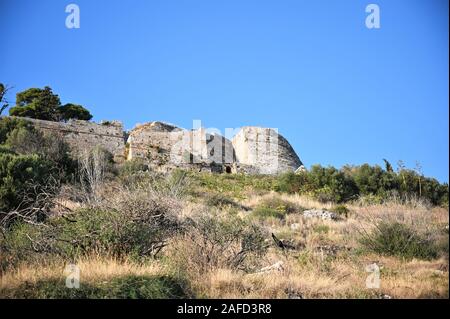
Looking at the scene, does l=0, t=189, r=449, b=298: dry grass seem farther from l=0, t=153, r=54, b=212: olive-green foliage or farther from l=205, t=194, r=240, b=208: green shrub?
l=205, t=194, r=240, b=208: green shrub

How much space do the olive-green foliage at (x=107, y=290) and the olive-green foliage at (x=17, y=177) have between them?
560cm

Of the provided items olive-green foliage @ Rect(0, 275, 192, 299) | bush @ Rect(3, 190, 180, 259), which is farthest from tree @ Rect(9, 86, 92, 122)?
olive-green foliage @ Rect(0, 275, 192, 299)

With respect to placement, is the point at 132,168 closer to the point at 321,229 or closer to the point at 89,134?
the point at 89,134

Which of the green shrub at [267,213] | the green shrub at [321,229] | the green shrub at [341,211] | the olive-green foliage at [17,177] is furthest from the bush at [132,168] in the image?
the green shrub at [321,229]

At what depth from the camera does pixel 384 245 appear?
34.2 ft

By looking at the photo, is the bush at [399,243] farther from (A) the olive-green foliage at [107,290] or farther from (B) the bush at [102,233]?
(A) the olive-green foliage at [107,290]

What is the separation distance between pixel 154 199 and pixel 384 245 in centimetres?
459

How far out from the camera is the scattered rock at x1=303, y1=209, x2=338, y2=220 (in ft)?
52.2

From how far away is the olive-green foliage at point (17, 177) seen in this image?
41.5ft

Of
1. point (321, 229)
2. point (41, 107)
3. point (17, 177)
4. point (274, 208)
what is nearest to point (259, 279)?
point (321, 229)

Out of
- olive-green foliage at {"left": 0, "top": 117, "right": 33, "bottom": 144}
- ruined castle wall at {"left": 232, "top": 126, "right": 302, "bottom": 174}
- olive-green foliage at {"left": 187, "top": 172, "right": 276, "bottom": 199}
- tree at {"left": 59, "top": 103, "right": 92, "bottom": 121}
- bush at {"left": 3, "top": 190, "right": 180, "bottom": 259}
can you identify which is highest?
tree at {"left": 59, "top": 103, "right": 92, "bottom": 121}

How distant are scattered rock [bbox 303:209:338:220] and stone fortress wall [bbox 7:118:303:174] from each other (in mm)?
13392
